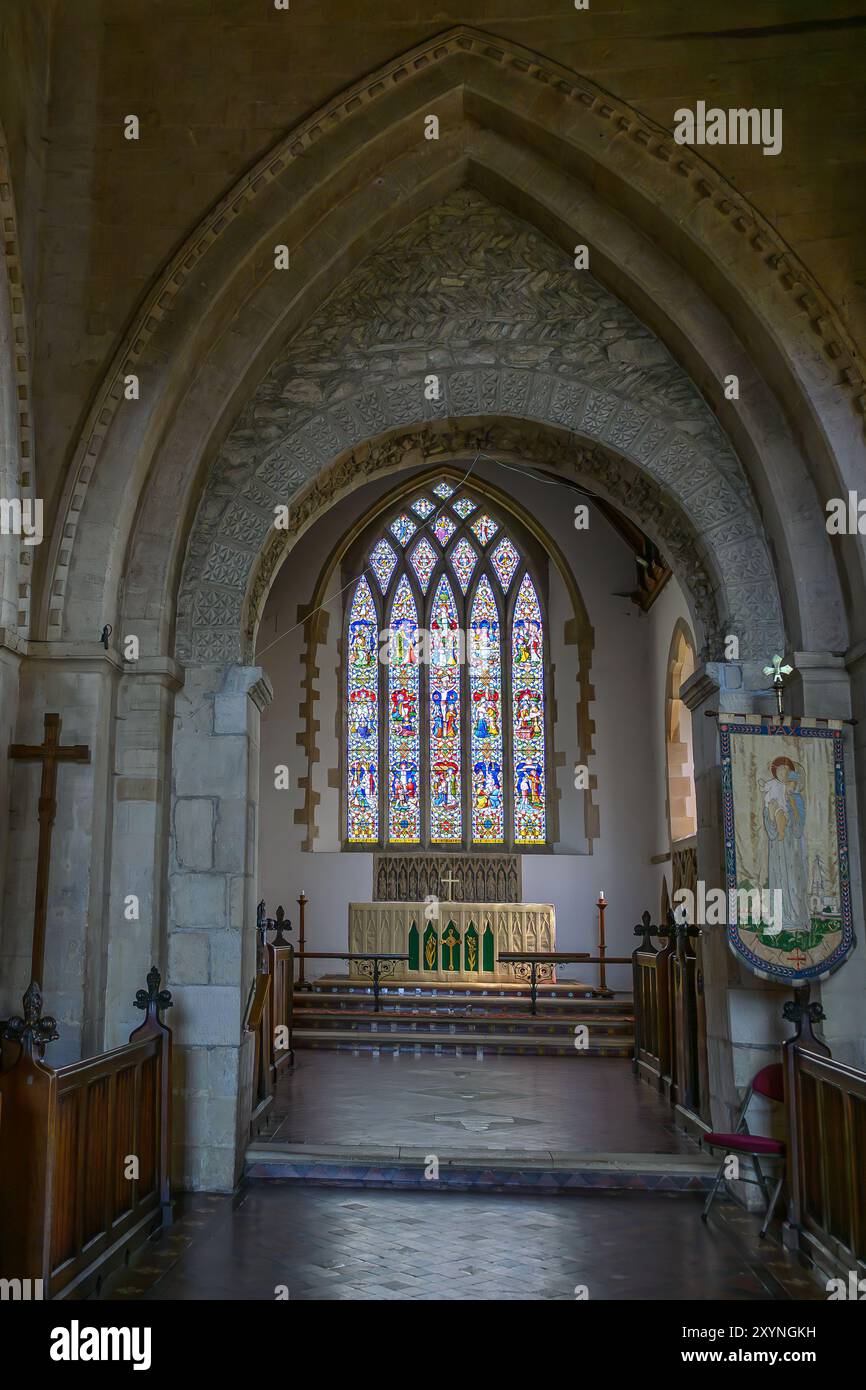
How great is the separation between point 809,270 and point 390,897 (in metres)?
8.73

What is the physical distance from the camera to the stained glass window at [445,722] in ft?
44.1

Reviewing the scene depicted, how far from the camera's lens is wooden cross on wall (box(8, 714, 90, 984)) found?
5.32m

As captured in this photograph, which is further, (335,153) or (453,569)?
(453,569)

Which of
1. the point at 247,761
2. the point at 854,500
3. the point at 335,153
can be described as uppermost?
the point at 335,153

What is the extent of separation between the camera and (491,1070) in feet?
29.0

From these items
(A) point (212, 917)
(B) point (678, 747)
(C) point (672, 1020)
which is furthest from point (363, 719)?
(A) point (212, 917)

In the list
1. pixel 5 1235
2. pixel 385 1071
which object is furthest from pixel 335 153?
pixel 385 1071

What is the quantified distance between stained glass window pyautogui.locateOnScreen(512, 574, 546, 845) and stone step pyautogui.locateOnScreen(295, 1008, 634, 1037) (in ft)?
10.3

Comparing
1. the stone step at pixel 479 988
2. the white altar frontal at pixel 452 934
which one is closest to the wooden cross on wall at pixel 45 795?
the stone step at pixel 479 988

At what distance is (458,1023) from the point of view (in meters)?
10.4

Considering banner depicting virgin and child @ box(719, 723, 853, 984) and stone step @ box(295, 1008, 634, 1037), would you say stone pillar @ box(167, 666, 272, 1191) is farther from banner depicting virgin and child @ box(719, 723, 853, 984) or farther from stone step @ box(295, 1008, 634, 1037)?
stone step @ box(295, 1008, 634, 1037)

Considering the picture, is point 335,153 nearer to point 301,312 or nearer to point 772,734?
point 301,312

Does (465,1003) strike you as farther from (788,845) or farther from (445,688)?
(788,845)

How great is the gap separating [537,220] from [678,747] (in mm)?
6535
